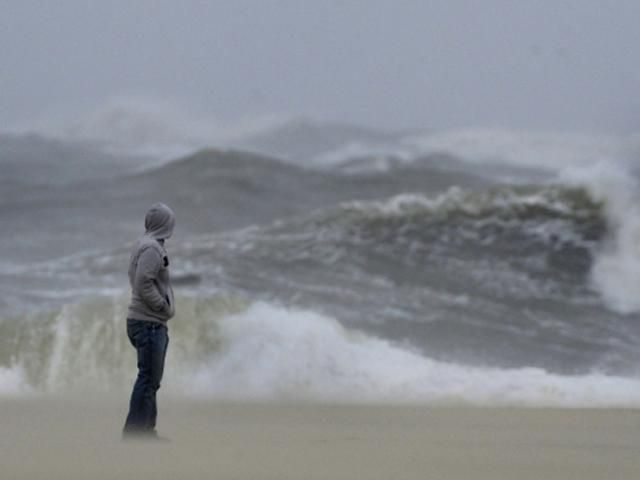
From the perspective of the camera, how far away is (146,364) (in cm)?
660

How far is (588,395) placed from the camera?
986cm

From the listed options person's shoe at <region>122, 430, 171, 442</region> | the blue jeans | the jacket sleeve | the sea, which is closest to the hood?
the jacket sleeve

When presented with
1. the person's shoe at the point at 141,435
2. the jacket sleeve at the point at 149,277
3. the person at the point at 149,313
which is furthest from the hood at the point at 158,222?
the person's shoe at the point at 141,435

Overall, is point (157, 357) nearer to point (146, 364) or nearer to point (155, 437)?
point (146, 364)

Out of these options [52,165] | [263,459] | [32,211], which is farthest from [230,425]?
[52,165]

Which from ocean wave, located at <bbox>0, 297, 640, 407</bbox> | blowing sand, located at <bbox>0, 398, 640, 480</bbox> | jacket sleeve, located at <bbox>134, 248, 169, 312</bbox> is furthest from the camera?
ocean wave, located at <bbox>0, 297, 640, 407</bbox>

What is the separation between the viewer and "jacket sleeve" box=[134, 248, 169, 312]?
21.5ft

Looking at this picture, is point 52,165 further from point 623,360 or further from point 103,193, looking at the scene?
point 623,360

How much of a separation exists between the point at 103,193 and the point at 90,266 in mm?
7301

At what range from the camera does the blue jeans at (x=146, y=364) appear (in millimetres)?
6590

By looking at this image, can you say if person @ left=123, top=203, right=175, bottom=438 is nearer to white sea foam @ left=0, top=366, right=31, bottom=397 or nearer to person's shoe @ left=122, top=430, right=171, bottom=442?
person's shoe @ left=122, top=430, right=171, bottom=442

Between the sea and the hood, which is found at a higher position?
the sea

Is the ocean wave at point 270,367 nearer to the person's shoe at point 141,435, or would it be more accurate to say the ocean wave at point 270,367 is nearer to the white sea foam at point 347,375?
the white sea foam at point 347,375

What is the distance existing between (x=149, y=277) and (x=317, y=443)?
4.24 feet
